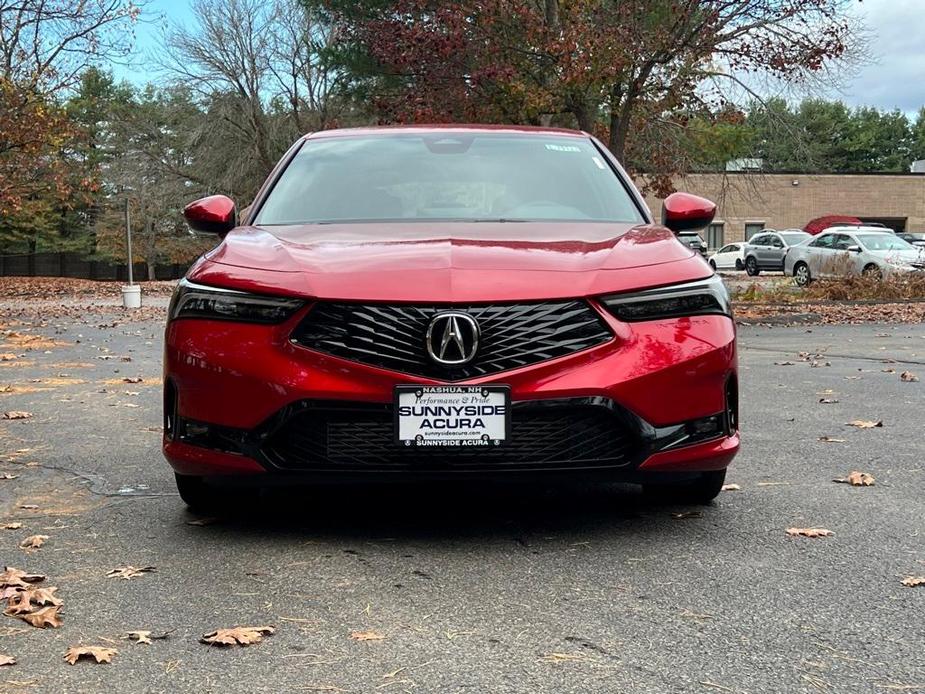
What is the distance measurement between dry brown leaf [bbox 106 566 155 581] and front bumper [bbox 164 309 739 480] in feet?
A: 1.36

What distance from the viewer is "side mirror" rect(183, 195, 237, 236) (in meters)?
4.83

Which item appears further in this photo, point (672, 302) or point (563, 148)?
point (563, 148)

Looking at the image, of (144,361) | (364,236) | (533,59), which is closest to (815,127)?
(533,59)

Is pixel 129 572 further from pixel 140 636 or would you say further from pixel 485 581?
pixel 485 581

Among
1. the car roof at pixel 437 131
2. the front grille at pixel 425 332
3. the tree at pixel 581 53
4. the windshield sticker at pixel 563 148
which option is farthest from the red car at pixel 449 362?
the tree at pixel 581 53

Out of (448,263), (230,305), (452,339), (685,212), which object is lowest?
(452,339)

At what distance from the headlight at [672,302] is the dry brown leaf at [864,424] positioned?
288cm

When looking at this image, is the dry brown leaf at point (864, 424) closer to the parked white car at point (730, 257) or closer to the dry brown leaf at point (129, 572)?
the dry brown leaf at point (129, 572)

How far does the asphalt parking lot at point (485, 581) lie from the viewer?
2.63 m

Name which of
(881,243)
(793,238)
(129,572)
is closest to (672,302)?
(129,572)

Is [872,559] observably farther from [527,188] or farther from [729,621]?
[527,188]

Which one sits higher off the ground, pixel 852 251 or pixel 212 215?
pixel 852 251

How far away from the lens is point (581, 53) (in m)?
17.4

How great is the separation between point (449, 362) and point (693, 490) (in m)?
1.34
